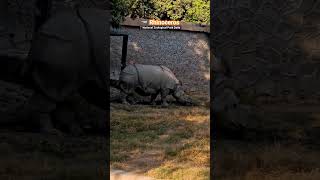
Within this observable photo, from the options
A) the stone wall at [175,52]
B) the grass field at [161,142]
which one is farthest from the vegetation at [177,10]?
the grass field at [161,142]

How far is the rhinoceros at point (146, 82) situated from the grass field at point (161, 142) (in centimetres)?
91

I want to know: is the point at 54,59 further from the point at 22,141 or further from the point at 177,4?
the point at 177,4

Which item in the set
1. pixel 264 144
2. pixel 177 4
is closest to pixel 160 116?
pixel 264 144

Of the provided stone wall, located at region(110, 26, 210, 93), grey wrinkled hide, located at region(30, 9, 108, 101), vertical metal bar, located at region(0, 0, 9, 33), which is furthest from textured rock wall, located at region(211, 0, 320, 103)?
stone wall, located at region(110, 26, 210, 93)

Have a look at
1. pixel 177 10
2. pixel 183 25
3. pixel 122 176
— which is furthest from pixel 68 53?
pixel 177 10

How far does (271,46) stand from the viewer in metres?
4.45

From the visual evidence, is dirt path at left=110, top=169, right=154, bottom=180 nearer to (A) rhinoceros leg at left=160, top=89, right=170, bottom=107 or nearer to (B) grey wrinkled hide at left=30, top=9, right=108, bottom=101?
(B) grey wrinkled hide at left=30, top=9, right=108, bottom=101

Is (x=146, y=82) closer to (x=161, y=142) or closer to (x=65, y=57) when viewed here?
(x=161, y=142)

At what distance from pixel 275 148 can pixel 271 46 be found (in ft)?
2.89

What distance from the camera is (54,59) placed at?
4777 mm

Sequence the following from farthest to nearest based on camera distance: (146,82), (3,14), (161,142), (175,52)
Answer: (175,52) < (146,82) < (161,142) < (3,14)

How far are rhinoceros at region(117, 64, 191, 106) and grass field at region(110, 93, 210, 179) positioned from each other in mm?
907

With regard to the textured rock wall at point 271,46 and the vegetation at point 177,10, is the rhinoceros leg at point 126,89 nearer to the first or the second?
the vegetation at point 177,10

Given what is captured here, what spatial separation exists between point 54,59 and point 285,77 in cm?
210
